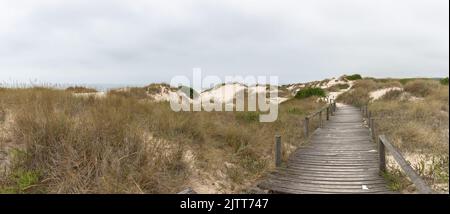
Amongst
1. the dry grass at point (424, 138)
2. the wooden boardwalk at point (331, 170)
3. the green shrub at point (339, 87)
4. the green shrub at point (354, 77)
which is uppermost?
the green shrub at point (354, 77)

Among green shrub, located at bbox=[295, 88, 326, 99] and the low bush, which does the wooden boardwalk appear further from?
green shrub, located at bbox=[295, 88, 326, 99]

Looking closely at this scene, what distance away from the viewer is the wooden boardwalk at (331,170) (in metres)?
6.51

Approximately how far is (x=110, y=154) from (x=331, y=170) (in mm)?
5030

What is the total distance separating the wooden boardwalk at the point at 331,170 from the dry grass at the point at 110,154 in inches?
24.9

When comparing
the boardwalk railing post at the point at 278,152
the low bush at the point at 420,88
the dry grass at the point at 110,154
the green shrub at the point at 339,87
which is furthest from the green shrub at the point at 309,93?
the dry grass at the point at 110,154

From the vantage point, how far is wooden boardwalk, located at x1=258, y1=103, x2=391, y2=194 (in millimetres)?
6508

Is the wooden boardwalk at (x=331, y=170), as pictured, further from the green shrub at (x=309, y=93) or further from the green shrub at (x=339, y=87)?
the green shrub at (x=339, y=87)

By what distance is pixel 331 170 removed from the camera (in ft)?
25.1

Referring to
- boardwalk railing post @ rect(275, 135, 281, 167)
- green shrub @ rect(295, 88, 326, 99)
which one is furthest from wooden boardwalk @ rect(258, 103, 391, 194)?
green shrub @ rect(295, 88, 326, 99)

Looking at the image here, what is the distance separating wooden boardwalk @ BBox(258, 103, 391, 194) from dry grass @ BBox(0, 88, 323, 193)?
Result: 24.9 inches
